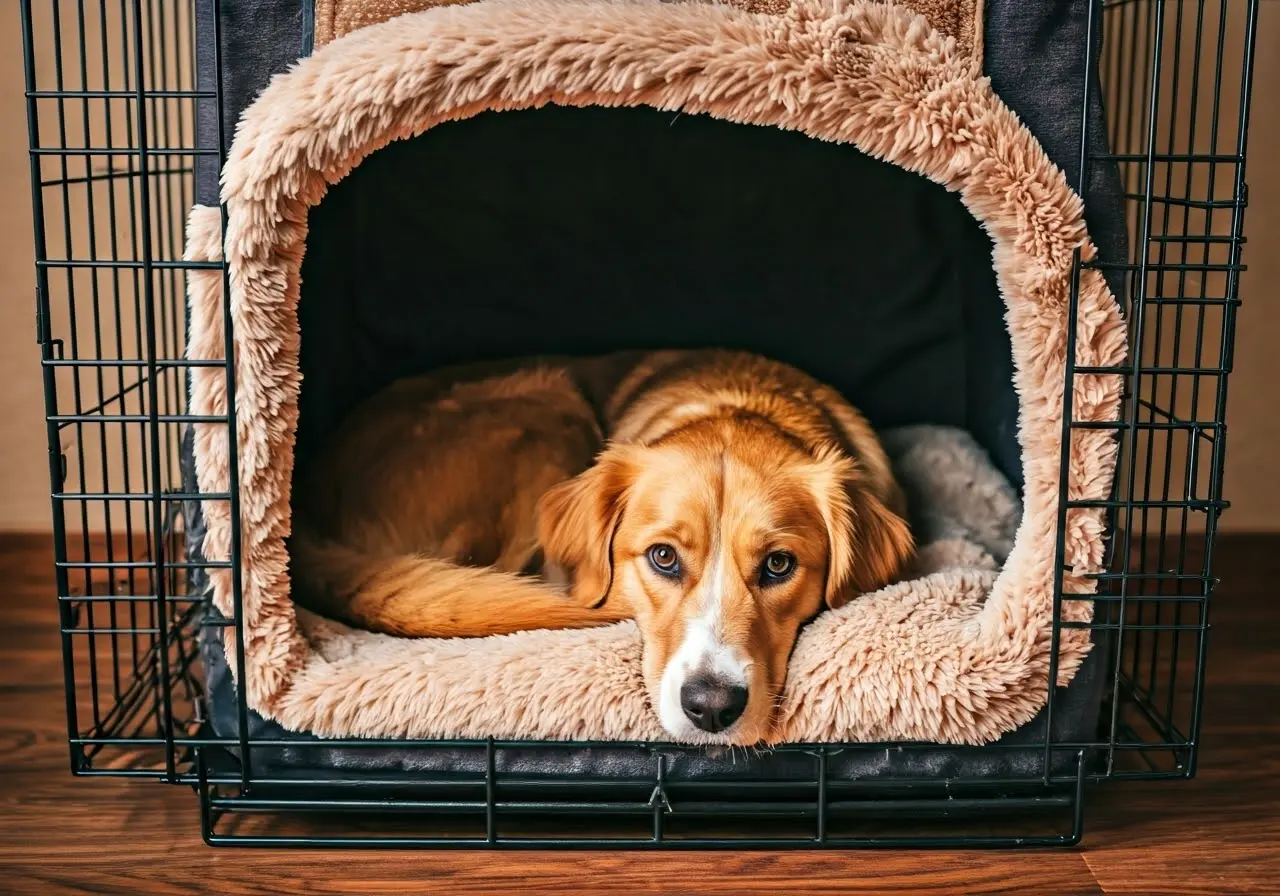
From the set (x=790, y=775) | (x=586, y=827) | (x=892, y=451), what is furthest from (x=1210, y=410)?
(x=586, y=827)

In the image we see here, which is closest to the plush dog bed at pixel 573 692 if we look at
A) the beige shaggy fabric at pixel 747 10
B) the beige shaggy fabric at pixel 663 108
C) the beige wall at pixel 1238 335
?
the beige shaggy fabric at pixel 663 108

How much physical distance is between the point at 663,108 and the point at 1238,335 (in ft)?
5.87

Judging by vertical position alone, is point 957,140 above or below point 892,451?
above

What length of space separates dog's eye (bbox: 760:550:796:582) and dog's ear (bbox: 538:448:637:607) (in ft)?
0.77

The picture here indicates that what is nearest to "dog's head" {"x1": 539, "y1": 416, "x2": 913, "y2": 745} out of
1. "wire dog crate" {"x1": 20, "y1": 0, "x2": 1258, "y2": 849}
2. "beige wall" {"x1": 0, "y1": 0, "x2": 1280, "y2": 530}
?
"wire dog crate" {"x1": 20, "y1": 0, "x2": 1258, "y2": 849}

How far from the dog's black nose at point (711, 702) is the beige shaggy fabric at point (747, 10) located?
0.80m

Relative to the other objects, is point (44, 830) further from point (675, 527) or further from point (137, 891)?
point (675, 527)

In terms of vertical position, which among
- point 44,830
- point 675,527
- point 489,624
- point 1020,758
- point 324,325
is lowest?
point 44,830

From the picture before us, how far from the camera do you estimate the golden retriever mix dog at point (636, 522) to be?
64.8 inches

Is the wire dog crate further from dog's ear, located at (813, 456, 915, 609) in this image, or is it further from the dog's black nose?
dog's ear, located at (813, 456, 915, 609)

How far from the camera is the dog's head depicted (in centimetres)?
158

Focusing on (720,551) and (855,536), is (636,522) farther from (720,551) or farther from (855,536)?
(855,536)

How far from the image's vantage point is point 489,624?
5.65 ft

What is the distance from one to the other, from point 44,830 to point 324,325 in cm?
88
